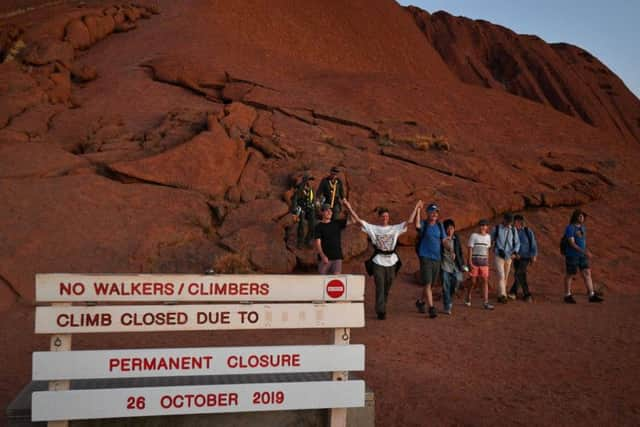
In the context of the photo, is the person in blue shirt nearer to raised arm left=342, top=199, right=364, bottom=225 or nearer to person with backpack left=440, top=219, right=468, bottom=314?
person with backpack left=440, top=219, right=468, bottom=314

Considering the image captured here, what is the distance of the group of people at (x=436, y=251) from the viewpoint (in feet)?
26.2

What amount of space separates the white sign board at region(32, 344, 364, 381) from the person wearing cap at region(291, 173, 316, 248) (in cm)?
741

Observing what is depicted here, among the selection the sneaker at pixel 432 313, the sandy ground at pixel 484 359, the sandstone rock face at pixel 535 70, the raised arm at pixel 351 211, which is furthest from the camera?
the sandstone rock face at pixel 535 70

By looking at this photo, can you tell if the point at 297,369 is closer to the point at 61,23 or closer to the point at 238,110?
the point at 238,110

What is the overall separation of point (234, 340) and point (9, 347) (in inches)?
110

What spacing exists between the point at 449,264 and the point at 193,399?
19.1ft

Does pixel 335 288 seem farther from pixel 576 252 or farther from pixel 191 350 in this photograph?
pixel 576 252

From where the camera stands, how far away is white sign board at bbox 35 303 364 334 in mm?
3525

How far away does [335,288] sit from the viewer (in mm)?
3947

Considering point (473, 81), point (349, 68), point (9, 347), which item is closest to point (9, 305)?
point (9, 347)

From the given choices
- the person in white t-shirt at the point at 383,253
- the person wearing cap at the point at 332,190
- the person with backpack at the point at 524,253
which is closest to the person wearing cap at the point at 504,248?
the person with backpack at the point at 524,253

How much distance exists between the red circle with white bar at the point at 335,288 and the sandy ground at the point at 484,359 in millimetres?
1480

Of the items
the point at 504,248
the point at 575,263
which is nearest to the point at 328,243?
the point at 504,248

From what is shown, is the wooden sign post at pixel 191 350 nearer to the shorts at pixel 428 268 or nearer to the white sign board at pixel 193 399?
the white sign board at pixel 193 399
